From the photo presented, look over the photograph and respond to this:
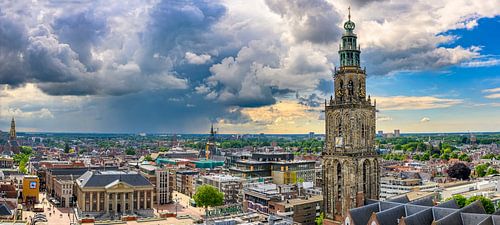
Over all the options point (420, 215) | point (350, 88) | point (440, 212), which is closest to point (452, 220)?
point (440, 212)

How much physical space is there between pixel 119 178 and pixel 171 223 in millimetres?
38417

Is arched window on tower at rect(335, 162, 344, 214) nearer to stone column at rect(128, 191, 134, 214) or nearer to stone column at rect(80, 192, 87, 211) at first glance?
stone column at rect(128, 191, 134, 214)

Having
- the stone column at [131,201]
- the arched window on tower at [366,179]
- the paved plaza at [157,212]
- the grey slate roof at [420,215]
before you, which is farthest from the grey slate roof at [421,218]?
the stone column at [131,201]

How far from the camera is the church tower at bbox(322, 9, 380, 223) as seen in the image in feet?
196

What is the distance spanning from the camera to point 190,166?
17825 cm

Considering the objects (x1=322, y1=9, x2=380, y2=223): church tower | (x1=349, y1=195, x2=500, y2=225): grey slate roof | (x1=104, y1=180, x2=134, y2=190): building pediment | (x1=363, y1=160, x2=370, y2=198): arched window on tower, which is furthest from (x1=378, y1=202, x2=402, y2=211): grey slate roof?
(x1=104, y1=180, x2=134, y2=190): building pediment

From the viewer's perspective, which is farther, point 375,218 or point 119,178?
point 119,178

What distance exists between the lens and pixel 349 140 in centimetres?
5994

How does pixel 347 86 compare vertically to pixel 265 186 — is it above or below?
above

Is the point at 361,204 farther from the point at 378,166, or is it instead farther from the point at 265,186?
the point at 265,186

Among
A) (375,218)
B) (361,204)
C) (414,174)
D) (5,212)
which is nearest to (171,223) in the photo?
(5,212)

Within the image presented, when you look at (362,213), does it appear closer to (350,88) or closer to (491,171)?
(350,88)

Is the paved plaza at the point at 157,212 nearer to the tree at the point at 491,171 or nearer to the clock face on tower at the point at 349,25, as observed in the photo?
the clock face on tower at the point at 349,25

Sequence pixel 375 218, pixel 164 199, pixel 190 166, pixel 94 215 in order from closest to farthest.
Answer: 1. pixel 375 218
2. pixel 94 215
3. pixel 164 199
4. pixel 190 166
